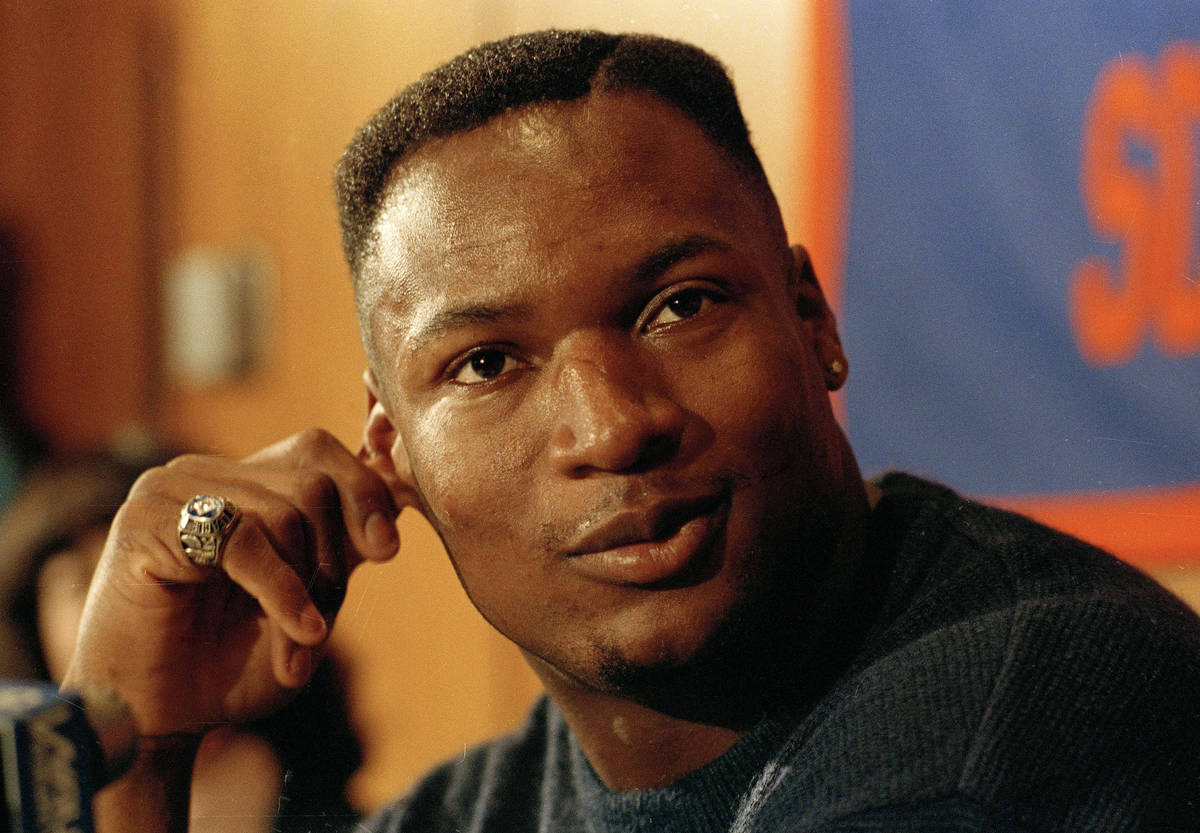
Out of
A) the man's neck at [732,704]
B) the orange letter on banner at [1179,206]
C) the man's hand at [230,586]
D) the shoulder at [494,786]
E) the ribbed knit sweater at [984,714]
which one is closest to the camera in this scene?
the ribbed knit sweater at [984,714]

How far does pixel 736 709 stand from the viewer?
959 millimetres

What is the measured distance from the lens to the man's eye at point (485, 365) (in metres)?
0.92

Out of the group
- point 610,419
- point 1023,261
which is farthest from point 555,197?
point 1023,261

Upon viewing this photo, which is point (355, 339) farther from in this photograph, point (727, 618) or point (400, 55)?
point (727, 618)

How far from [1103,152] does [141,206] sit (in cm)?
163

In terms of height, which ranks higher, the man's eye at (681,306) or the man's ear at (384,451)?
the man's eye at (681,306)

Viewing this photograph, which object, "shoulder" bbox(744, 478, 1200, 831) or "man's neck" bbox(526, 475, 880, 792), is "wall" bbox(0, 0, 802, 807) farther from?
"shoulder" bbox(744, 478, 1200, 831)

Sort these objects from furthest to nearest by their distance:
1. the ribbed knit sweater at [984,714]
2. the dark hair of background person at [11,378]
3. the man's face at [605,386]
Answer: the dark hair of background person at [11,378]
the man's face at [605,386]
the ribbed knit sweater at [984,714]

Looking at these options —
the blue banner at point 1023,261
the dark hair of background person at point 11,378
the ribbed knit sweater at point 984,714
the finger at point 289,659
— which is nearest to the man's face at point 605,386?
the ribbed knit sweater at point 984,714

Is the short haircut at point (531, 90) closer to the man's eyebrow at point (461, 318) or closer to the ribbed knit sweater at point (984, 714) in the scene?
the man's eyebrow at point (461, 318)

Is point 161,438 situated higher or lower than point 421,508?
lower

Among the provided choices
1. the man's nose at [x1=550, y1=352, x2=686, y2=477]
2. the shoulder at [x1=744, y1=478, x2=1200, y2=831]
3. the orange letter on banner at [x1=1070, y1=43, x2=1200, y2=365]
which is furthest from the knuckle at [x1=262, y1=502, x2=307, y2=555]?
the orange letter on banner at [x1=1070, y1=43, x2=1200, y2=365]

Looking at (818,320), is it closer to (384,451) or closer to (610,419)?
(610,419)

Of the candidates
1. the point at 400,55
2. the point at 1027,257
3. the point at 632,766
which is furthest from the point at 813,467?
the point at 1027,257
